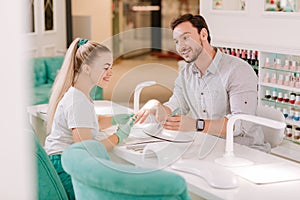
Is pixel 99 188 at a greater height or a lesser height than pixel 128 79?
lesser

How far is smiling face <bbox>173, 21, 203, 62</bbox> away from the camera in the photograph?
74.3 inches

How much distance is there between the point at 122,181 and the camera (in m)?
0.95

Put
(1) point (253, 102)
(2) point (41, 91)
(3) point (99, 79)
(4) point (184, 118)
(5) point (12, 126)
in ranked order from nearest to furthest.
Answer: (5) point (12, 126) → (3) point (99, 79) → (4) point (184, 118) → (1) point (253, 102) → (2) point (41, 91)

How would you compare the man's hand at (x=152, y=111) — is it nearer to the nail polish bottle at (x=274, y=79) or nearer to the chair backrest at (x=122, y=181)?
the chair backrest at (x=122, y=181)

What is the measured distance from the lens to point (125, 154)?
1.72 metres

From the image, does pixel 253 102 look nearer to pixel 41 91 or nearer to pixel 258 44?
pixel 258 44

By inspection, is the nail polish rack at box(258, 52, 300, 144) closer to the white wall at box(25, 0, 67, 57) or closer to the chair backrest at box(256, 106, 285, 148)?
the chair backrest at box(256, 106, 285, 148)

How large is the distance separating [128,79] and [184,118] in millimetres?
312

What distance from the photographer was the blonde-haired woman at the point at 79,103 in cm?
A: 173

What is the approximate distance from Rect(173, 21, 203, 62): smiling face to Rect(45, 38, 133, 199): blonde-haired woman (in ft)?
1.05

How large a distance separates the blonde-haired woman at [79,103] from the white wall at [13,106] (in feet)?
4.07

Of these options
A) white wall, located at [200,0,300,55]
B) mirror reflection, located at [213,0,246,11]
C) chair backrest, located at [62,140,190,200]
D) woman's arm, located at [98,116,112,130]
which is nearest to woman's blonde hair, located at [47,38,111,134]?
woman's arm, located at [98,116,112,130]

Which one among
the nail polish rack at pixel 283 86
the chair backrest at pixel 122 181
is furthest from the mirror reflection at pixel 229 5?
the chair backrest at pixel 122 181

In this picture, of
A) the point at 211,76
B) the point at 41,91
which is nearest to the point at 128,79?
the point at 211,76
